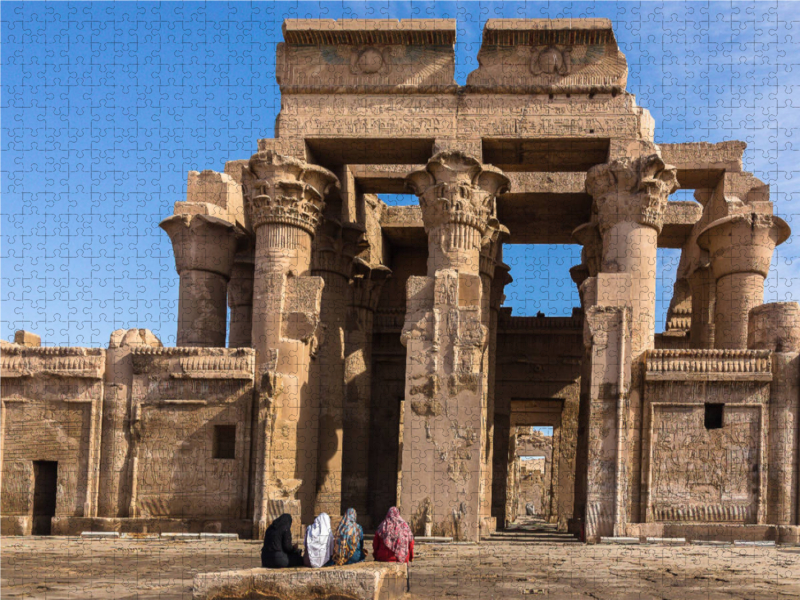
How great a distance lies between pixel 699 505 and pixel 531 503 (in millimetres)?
30207

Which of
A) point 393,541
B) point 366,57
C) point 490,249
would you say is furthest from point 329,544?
point 490,249

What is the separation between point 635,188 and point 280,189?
731 centimetres

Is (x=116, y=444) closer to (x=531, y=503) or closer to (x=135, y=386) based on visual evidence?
(x=135, y=386)

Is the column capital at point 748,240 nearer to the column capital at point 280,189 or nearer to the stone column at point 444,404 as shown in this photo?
the stone column at point 444,404

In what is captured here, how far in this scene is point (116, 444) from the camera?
66.1ft

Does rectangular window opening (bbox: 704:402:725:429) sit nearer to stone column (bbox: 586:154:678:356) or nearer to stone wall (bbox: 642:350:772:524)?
stone wall (bbox: 642:350:772:524)

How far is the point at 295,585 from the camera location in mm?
9375

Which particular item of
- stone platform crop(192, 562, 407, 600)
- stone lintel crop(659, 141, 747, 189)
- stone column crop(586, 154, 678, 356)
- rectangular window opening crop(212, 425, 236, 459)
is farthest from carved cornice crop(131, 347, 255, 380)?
stone lintel crop(659, 141, 747, 189)

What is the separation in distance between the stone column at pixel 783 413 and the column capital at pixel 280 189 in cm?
963

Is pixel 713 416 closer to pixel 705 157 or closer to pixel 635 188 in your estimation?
pixel 635 188

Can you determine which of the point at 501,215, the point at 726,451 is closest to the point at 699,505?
the point at 726,451

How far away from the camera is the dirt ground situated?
1086 centimetres

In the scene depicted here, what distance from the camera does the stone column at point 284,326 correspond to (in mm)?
19438

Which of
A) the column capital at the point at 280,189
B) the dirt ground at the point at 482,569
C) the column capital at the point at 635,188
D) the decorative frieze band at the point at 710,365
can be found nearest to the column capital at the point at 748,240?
the column capital at the point at 635,188
